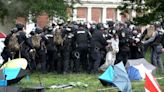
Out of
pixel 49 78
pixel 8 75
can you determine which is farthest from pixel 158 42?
pixel 8 75

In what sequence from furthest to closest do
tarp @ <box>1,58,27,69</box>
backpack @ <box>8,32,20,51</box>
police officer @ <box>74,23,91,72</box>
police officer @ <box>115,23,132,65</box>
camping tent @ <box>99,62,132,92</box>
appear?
1. police officer @ <box>115,23,132,65</box>
2. police officer @ <box>74,23,91,72</box>
3. backpack @ <box>8,32,20,51</box>
4. tarp @ <box>1,58,27,69</box>
5. camping tent @ <box>99,62,132,92</box>

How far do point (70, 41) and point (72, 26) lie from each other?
0.54 meters

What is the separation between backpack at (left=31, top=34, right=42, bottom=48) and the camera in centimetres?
1649

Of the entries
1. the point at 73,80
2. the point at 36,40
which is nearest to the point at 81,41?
the point at 36,40

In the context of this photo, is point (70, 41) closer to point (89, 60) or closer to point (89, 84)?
point (89, 60)

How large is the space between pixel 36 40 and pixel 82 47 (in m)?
1.53

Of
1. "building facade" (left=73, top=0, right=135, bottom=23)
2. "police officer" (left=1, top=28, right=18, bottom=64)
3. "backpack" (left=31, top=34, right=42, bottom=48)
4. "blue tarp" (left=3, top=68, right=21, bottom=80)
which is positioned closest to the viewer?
"blue tarp" (left=3, top=68, right=21, bottom=80)

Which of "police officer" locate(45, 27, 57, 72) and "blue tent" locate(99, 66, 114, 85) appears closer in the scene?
"blue tent" locate(99, 66, 114, 85)

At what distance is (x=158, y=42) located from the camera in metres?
17.1

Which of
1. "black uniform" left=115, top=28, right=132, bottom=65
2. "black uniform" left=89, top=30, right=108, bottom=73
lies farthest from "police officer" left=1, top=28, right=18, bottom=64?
"black uniform" left=115, top=28, right=132, bottom=65

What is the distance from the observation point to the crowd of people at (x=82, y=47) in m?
16.7

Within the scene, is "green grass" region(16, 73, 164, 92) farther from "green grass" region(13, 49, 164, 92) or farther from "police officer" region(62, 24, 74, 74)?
"police officer" region(62, 24, 74, 74)

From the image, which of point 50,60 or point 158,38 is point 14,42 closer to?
point 50,60

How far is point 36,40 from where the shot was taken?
16.5 meters
